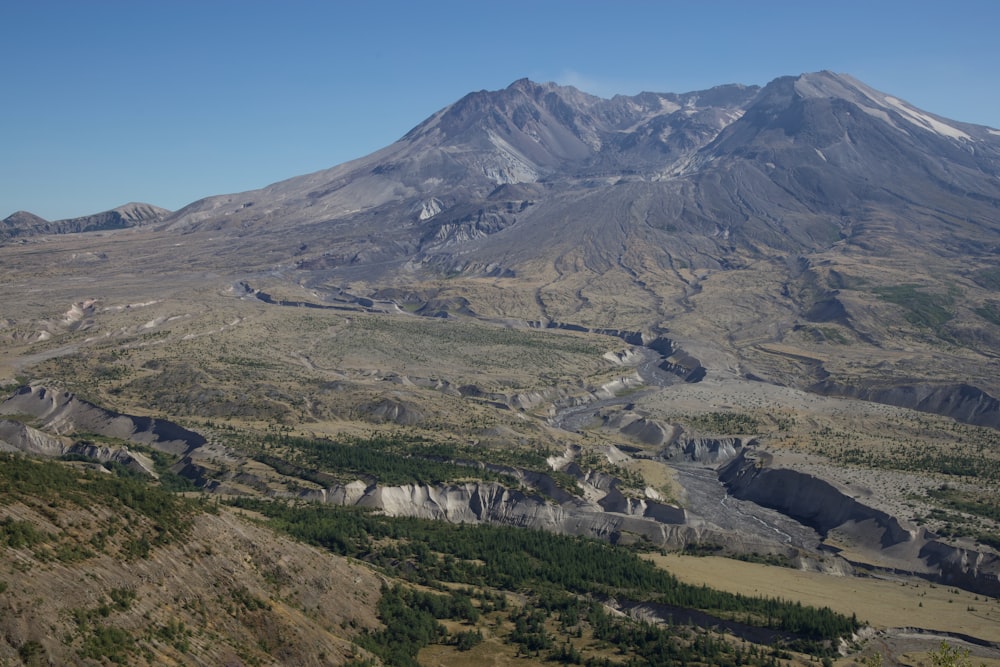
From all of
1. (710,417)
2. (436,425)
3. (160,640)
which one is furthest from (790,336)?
(160,640)

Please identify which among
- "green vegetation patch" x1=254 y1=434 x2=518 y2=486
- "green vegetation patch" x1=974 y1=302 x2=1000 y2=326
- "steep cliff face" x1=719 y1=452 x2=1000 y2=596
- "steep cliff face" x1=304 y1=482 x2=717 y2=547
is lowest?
"steep cliff face" x1=719 y1=452 x2=1000 y2=596

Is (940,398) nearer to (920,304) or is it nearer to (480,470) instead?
(920,304)

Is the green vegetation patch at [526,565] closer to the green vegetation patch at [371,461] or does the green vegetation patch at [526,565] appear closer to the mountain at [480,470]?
the mountain at [480,470]

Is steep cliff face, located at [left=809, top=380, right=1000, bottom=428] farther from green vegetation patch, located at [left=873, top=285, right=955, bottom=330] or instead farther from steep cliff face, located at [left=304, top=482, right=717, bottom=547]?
steep cliff face, located at [left=304, top=482, right=717, bottom=547]

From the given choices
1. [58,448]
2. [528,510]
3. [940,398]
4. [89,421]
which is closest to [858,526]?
[528,510]

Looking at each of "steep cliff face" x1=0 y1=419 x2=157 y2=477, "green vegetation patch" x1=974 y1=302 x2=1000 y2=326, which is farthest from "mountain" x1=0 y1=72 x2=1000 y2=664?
"green vegetation patch" x1=974 y1=302 x2=1000 y2=326

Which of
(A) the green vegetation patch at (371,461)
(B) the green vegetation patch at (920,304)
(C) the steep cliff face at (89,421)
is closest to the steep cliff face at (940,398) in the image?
(B) the green vegetation patch at (920,304)

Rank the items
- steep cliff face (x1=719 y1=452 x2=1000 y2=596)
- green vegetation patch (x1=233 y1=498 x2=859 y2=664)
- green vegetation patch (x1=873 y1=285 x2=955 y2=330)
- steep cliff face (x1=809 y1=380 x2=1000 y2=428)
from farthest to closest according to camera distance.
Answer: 1. green vegetation patch (x1=873 y1=285 x2=955 y2=330)
2. steep cliff face (x1=809 y1=380 x2=1000 y2=428)
3. steep cliff face (x1=719 y1=452 x2=1000 y2=596)
4. green vegetation patch (x1=233 y1=498 x2=859 y2=664)

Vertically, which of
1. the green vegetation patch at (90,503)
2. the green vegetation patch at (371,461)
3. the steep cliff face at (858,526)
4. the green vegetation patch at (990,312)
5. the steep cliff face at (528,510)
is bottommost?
the steep cliff face at (858,526)
